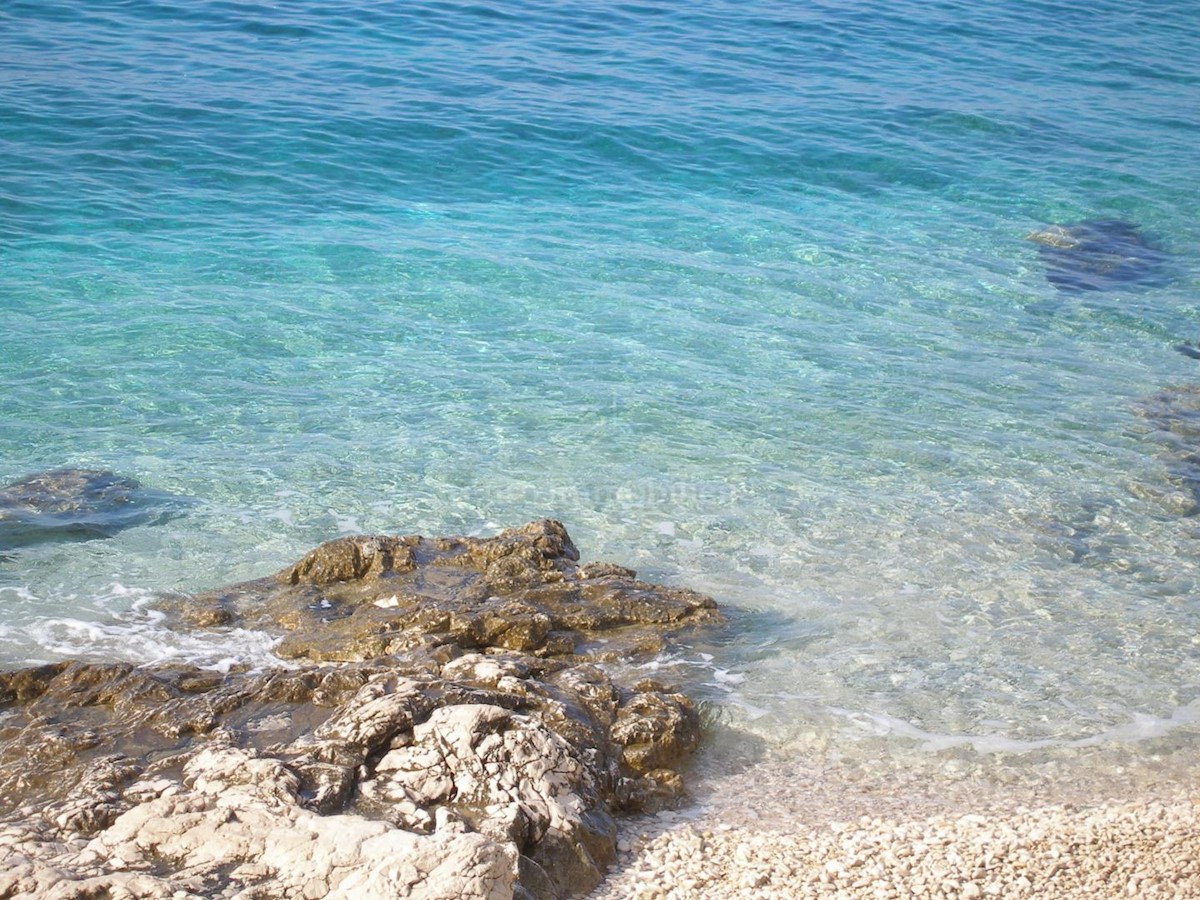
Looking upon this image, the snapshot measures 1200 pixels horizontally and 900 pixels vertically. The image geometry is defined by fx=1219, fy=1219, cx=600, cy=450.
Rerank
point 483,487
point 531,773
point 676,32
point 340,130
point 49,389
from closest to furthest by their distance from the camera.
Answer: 1. point 531,773
2. point 483,487
3. point 49,389
4. point 340,130
5. point 676,32

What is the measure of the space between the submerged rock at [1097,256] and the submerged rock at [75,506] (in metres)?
12.0

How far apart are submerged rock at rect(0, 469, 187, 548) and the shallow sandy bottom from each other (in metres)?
5.41

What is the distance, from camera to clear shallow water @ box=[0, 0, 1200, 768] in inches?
347

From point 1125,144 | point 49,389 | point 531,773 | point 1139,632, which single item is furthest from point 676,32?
point 531,773

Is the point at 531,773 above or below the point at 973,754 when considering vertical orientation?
above

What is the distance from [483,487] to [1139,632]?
5335 millimetres

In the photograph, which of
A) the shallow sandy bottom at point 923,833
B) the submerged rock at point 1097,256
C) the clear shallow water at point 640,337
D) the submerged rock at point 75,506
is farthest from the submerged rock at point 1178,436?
the submerged rock at point 75,506

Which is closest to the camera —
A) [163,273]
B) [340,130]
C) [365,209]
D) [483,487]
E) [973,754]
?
[973,754]

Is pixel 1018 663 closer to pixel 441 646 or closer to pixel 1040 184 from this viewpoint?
pixel 441 646

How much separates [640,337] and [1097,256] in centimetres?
783

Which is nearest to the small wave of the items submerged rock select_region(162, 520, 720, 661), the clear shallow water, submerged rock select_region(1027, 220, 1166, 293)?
the clear shallow water

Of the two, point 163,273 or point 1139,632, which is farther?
point 163,273

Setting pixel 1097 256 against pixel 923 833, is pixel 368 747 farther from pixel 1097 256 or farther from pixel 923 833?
pixel 1097 256

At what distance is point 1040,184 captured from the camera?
21000 millimetres
